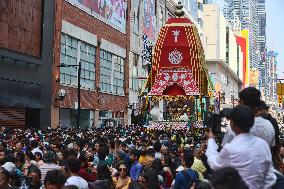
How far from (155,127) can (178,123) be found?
135 cm

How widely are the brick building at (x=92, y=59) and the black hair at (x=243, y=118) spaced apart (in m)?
33.1

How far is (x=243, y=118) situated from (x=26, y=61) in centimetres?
3083

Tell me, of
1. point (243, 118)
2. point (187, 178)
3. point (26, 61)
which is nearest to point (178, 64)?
point (26, 61)

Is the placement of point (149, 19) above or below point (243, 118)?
above

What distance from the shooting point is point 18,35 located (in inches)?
1323

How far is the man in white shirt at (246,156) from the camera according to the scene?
187 inches

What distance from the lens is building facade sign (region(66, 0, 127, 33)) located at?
144 ft

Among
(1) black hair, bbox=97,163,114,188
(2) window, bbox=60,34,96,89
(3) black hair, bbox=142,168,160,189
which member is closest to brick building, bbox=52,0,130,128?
(2) window, bbox=60,34,96,89

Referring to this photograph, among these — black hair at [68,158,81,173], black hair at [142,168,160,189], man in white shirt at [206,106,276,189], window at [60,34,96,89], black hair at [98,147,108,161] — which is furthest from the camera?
window at [60,34,96,89]

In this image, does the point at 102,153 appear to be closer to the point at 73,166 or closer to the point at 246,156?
the point at 73,166

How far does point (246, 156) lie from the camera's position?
4734 millimetres

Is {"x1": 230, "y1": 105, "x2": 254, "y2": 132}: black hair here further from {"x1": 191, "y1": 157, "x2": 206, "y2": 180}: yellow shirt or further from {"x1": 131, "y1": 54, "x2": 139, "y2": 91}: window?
{"x1": 131, "y1": 54, "x2": 139, "y2": 91}: window

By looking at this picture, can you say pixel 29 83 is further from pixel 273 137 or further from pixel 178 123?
pixel 273 137

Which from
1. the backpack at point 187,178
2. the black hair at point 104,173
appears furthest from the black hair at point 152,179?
the black hair at point 104,173
